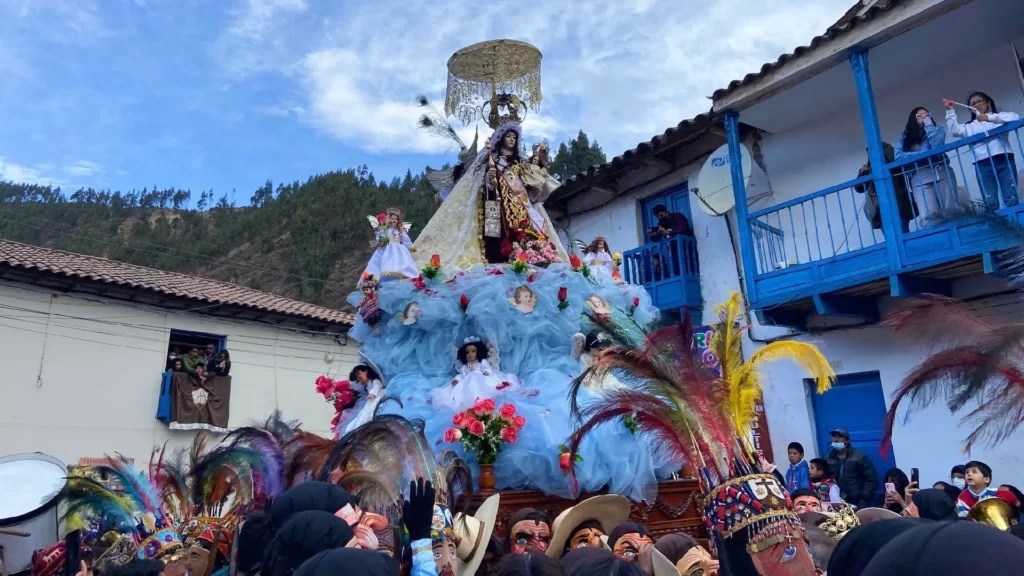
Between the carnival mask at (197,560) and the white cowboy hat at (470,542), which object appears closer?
the white cowboy hat at (470,542)

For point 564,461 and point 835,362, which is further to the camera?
point 835,362

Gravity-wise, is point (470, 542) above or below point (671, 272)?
below

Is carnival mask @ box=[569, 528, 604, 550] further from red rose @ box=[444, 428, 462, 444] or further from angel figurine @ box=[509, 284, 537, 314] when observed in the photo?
angel figurine @ box=[509, 284, 537, 314]

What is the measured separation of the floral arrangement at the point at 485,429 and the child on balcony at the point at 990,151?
5.70m

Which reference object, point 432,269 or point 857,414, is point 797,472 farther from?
point 432,269

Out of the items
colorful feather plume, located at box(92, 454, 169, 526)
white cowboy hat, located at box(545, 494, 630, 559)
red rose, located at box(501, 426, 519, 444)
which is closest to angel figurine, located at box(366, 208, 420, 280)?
red rose, located at box(501, 426, 519, 444)

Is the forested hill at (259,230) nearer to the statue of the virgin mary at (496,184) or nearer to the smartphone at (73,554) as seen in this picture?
the statue of the virgin mary at (496,184)

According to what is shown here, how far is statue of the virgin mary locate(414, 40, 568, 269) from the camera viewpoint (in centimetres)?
901

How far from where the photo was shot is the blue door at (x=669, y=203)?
1288 centimetres

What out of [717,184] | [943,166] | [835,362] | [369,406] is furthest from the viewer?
[717,184]

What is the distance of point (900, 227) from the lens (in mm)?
8391

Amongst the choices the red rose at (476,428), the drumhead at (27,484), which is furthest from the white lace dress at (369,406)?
the drumhead at (27,484)

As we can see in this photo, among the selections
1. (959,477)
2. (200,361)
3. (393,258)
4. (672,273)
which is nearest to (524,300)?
(393,258)

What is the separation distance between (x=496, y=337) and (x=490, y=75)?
13.9 feet
